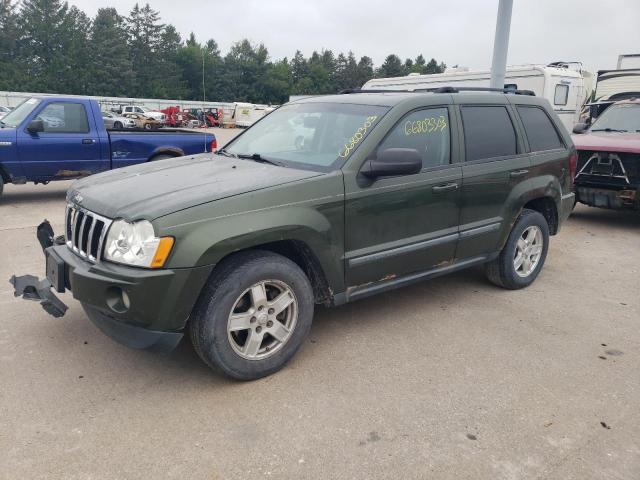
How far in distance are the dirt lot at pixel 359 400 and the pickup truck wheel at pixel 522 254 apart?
1.14 feet

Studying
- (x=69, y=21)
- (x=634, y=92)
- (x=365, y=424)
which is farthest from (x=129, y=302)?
(x=69, y=21)

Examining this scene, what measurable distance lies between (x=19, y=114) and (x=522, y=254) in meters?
8.05

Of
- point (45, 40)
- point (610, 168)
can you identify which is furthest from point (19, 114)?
point (45, 40)

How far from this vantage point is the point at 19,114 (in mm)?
8820

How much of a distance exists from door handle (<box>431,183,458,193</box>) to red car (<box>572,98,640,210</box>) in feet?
15.3

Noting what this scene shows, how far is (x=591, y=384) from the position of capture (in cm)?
346

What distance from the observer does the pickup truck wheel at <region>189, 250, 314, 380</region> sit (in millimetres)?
3146

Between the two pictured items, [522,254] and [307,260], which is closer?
[307,260]

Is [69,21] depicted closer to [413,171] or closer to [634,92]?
[634,92]

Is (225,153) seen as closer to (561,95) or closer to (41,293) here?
(41,293)

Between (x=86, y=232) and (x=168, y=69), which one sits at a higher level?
(x=168, y=69)

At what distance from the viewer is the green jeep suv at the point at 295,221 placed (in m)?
3.04

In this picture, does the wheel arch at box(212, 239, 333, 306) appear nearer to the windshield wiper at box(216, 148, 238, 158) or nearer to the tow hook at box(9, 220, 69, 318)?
the windshield wiper at box(216, 148, 238, 158)

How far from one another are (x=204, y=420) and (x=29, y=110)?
7.67 meters
